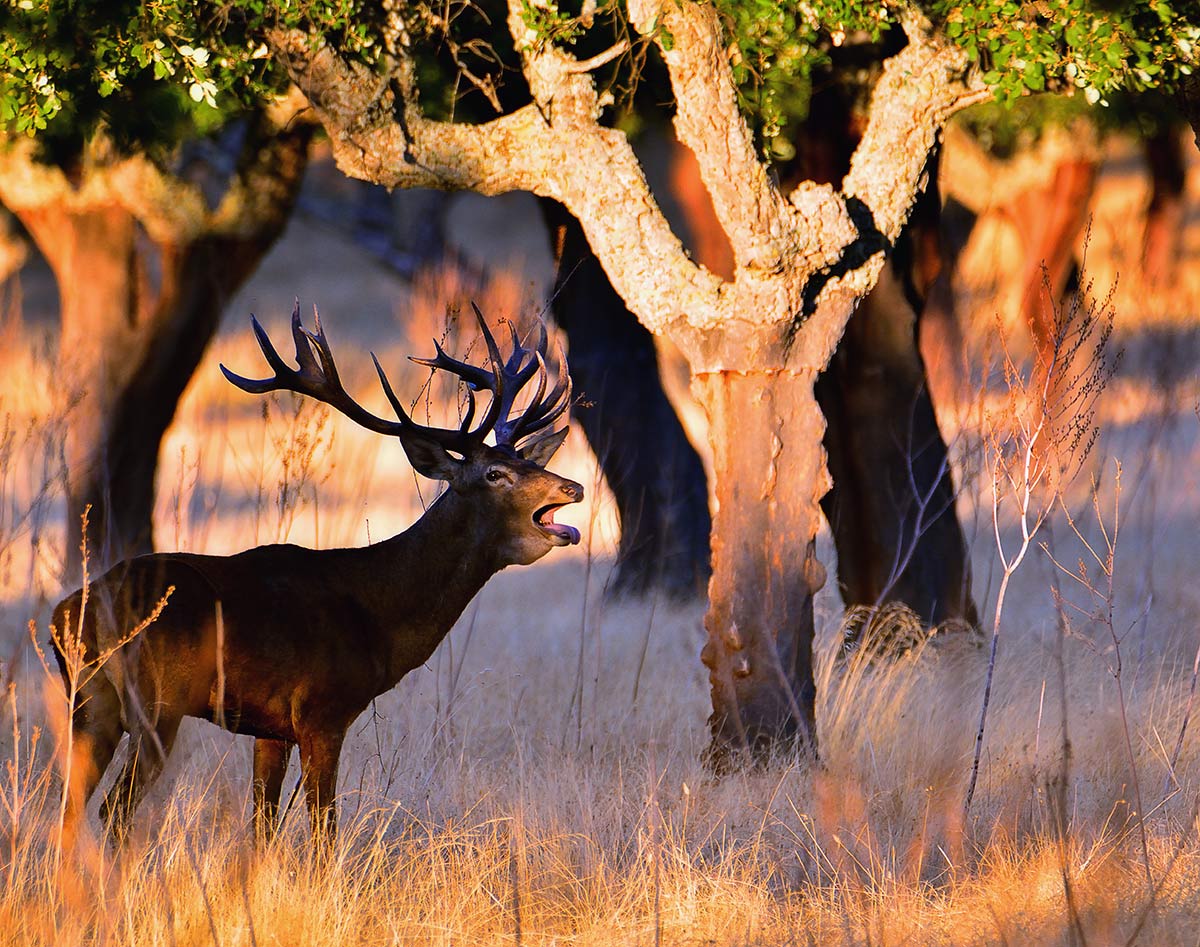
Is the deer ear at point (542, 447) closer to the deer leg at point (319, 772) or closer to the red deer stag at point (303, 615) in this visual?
the red deer stag at point (303, 615)

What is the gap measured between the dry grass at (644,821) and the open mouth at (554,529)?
89 centimetres

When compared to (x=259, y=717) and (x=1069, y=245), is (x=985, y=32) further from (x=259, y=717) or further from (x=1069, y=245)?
(x=1069, y=245)

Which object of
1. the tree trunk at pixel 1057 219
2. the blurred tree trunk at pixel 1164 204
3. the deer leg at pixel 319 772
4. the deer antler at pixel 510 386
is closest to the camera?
the deer leg at pixel 319 772

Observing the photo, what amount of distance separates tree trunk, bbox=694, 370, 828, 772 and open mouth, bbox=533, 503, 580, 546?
154 cm

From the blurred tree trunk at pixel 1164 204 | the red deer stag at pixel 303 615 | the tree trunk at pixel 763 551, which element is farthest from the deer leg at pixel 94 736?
the blurred tree trunk at pixel 1164 204

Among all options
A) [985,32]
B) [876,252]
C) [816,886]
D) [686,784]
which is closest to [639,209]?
[876,252]

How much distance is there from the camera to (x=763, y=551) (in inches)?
275

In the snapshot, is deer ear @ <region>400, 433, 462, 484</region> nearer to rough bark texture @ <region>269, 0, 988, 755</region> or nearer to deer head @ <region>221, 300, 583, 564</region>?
deer head @ <region>221, 300, 583, 564</region>

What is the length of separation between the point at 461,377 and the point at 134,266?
407 cm

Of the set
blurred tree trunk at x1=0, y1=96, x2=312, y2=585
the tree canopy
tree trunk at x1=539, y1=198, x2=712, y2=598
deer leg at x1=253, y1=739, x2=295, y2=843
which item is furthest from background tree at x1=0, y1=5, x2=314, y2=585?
deer leg at x1=253, y1=739, x2=295, y2=843

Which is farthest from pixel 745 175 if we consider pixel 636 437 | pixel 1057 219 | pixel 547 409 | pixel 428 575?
pixel 1057 219

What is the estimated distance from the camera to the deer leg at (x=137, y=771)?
498cm

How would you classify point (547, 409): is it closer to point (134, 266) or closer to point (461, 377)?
point (461, 377)

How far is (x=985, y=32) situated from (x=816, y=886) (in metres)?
3.78
